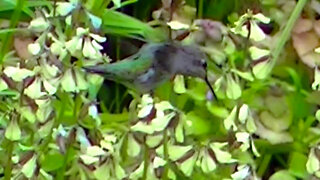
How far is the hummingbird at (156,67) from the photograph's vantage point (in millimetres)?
766

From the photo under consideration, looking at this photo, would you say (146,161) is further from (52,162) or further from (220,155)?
(52,162)

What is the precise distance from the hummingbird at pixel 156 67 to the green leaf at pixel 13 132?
94 millimetres

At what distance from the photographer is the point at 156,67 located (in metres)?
0.77

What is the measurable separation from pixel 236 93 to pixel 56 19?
179 millimetres

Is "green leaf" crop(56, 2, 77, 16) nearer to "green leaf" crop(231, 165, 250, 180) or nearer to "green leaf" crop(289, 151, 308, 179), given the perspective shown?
"green leaf" crop(231, 165, 250, 180)

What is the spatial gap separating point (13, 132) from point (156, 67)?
0.14 meters

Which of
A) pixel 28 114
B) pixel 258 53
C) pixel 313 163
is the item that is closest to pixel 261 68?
pixel 258 53

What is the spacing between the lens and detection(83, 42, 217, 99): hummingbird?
77 centimetres

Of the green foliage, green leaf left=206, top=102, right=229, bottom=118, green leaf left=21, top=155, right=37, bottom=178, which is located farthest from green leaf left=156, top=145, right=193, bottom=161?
green leaf left=206, top=102, right=229, bottom=118

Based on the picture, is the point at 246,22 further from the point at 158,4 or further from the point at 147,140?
the point at 158,4

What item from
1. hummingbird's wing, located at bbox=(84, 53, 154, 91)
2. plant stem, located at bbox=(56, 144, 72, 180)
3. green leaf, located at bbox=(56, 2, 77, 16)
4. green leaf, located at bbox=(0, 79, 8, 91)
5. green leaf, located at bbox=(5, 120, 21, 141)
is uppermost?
green leaf, located at bbox=(56, 2, 77, 16)

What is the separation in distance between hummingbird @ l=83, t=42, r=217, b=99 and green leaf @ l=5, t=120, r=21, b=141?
0.09 meters

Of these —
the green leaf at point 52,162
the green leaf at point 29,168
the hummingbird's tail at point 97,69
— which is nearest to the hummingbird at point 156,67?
the hummingbird's tail at point 97,69

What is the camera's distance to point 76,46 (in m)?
0.81
